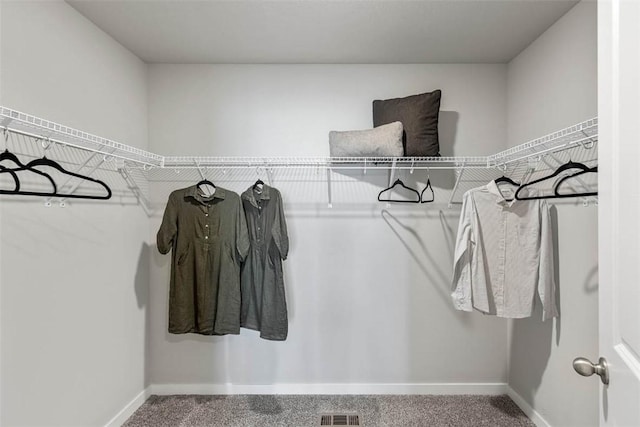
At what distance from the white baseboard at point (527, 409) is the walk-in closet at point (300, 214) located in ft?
0.07

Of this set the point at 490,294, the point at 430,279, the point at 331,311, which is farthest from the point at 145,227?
the point at 490,294

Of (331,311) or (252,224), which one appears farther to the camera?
(331,311)

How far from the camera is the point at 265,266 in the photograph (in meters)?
2.28

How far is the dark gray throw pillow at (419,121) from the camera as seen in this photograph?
7.32ft

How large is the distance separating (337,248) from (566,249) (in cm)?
138

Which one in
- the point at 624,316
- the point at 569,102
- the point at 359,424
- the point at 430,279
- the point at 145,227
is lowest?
the point at 359,424

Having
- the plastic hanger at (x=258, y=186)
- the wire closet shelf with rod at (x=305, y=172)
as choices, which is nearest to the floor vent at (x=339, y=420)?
the wire closet shelf with rod at (x=305, y=172)

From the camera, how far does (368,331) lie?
8.25 ft

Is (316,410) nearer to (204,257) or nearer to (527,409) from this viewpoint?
(204,257)

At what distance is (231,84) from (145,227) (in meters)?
1.21

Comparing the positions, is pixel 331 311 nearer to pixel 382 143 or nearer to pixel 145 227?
pixel 382 143

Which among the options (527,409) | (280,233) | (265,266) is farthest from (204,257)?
(527,409)

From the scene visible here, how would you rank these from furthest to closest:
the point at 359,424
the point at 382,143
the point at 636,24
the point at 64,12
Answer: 1. the point at 382,143
2. the point at 359,424
3. the point at 64,12
4. the point at 636,24

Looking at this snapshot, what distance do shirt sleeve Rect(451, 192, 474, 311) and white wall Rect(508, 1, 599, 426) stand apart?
0.46 m
